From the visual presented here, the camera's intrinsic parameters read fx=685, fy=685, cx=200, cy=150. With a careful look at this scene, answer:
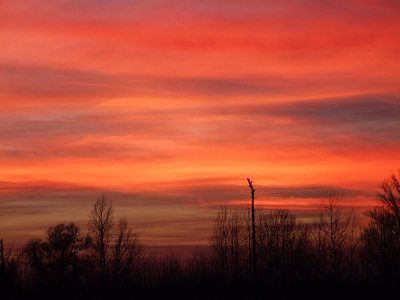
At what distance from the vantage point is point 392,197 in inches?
2931

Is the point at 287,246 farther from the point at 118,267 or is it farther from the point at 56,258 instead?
the point at 56,258

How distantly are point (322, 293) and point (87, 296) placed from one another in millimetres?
20053

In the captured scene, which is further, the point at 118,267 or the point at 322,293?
the point at 118,267

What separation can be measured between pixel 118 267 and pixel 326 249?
20.9 meters

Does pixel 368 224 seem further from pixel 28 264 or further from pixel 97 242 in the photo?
pixel 28 264

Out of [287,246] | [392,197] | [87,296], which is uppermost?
[392,197]

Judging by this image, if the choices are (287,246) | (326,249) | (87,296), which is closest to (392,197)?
(326,249)

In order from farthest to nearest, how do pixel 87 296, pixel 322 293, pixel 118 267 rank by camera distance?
pixel 118 267 → pixel 87 296 → pixel 322 293

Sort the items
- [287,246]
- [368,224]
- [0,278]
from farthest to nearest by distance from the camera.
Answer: [368,224], [287,246], [0,278]

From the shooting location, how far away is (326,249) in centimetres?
6712

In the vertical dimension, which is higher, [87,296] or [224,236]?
[224,236]

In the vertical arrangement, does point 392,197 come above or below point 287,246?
above

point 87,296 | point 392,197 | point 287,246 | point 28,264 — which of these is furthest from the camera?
point 28,264

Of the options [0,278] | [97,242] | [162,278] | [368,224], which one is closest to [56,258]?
[97,242]
